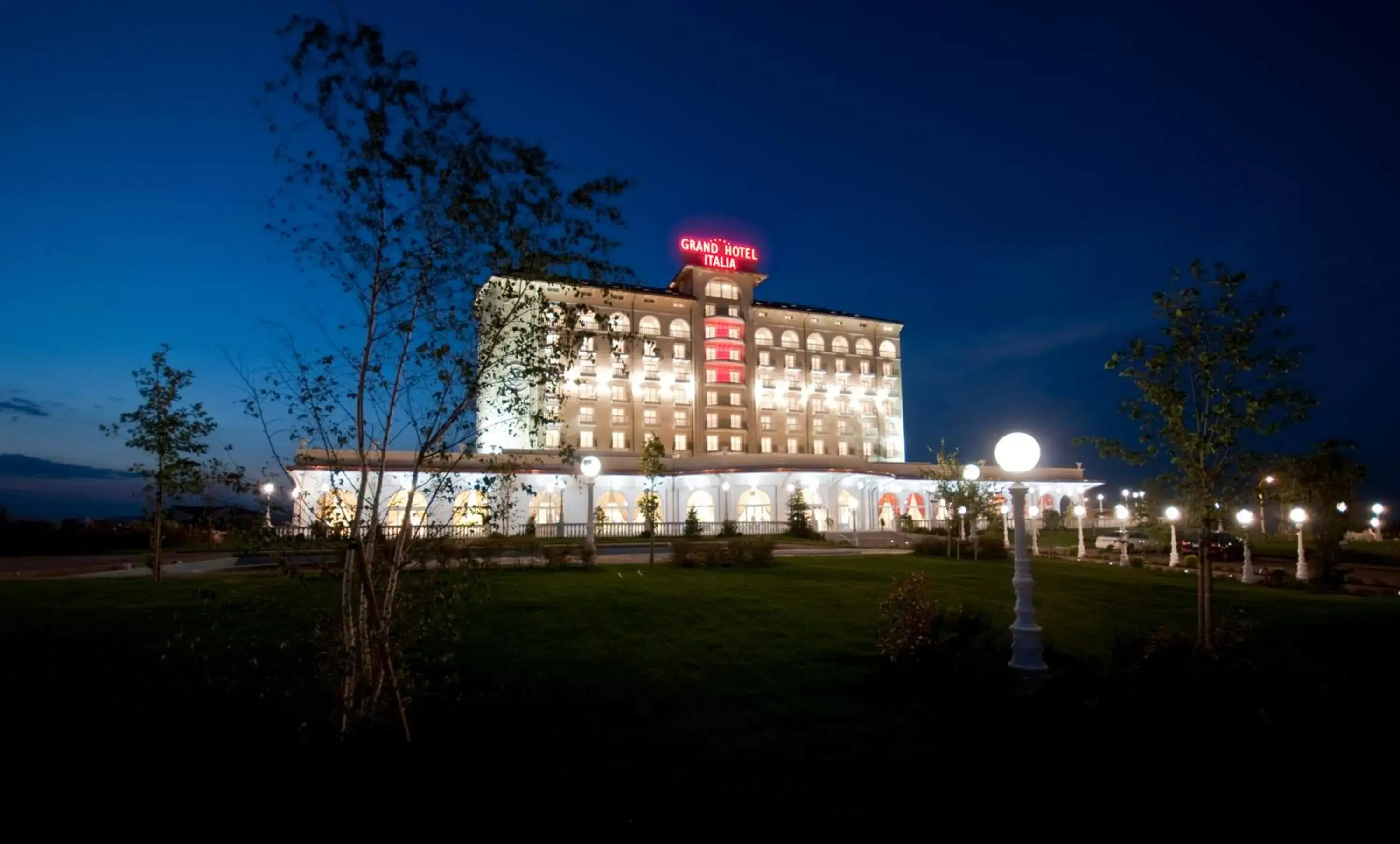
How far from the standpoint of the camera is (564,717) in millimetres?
7180

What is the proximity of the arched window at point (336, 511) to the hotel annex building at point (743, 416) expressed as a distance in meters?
38.2

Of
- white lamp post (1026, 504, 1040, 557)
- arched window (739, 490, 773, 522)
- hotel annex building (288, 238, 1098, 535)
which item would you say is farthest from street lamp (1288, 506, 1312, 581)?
arched window (739, 490, 773, 522)

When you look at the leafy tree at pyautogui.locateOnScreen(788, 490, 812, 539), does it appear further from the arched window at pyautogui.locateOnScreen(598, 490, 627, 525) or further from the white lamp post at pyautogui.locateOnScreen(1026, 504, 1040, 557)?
the arched window at pyautogui.locateOnScreen(598, 490, 627, 525)

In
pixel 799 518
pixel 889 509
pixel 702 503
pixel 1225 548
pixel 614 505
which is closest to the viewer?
pixel 1225 548

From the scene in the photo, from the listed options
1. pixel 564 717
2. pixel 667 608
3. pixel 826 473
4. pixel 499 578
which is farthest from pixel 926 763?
pixel 826 473

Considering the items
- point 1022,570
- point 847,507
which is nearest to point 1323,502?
point 1022,570

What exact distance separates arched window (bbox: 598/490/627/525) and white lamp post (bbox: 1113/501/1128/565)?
3067cm

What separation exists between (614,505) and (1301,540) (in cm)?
3875

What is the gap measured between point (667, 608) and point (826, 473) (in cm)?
3807

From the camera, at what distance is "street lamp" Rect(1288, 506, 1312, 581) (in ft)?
87.3

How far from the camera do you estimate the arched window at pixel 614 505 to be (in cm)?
5241

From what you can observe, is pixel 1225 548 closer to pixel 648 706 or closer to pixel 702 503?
pixel 702 503

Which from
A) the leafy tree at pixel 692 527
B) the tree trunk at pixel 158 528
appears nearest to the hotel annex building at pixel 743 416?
the leafy tree at pixel 692 527

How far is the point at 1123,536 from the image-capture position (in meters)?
42.5
